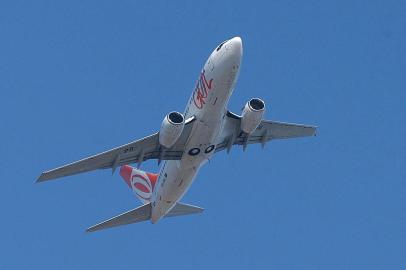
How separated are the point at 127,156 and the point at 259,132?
24.5ft

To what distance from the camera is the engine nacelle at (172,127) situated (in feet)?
157

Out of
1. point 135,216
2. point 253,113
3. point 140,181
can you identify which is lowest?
point 135,216

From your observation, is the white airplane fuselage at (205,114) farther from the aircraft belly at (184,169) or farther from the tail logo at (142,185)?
the tail logo at (142,185)

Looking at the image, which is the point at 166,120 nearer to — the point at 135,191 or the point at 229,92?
the point at 229,92

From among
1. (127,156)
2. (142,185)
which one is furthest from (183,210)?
(127,156)

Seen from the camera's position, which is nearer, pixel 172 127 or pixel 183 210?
pixel 172 127

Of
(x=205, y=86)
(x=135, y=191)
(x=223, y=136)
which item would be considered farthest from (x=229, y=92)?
(x=135, y=191)

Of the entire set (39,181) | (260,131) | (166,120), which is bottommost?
(39,181)

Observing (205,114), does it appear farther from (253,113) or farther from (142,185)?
(142,185)

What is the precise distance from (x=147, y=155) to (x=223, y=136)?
412cm

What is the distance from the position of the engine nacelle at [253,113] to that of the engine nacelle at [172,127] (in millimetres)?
3663

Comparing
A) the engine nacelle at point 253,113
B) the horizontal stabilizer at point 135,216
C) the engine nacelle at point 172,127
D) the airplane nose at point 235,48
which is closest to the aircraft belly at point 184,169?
the engine nacelle at point 172,127

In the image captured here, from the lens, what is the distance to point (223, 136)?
5125 cm

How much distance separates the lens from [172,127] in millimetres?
47875
